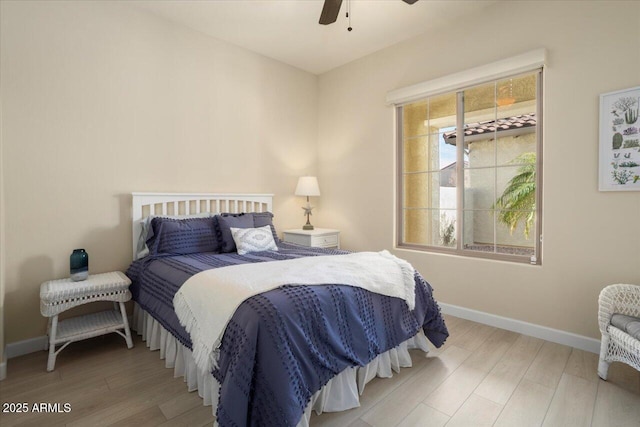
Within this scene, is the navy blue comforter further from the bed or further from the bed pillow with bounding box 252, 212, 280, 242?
the bed pillow with bounding box 252, 212, 280, 242

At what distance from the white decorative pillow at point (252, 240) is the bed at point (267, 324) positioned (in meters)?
0.01

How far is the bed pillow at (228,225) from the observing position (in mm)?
2801

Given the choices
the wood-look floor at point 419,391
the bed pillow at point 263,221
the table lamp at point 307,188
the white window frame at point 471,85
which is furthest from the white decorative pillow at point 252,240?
A: the white window frame at point 471,85

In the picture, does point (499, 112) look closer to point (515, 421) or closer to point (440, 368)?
point (440, 368)

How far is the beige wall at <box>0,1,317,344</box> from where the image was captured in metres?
2.34

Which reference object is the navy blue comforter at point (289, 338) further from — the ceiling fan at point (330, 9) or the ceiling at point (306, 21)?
the ceiling at point (306, 21)

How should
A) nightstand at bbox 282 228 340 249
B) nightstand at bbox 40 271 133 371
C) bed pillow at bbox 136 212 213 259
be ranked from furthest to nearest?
nightstand at bbox 282 228 340 249 → bed pillow at bbox 136 212 213 259 → nightstand at bbox 40 271 133 371

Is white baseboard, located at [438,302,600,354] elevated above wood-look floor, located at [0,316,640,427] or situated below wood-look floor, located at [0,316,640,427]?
above

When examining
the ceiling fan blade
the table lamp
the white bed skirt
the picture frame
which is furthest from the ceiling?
the white bed skirt

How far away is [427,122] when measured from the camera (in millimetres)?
3396

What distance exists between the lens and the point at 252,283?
167cm

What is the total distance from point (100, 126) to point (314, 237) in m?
2.24

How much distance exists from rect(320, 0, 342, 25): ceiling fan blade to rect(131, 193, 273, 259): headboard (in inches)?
75.5

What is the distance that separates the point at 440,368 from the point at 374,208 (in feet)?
6.45
